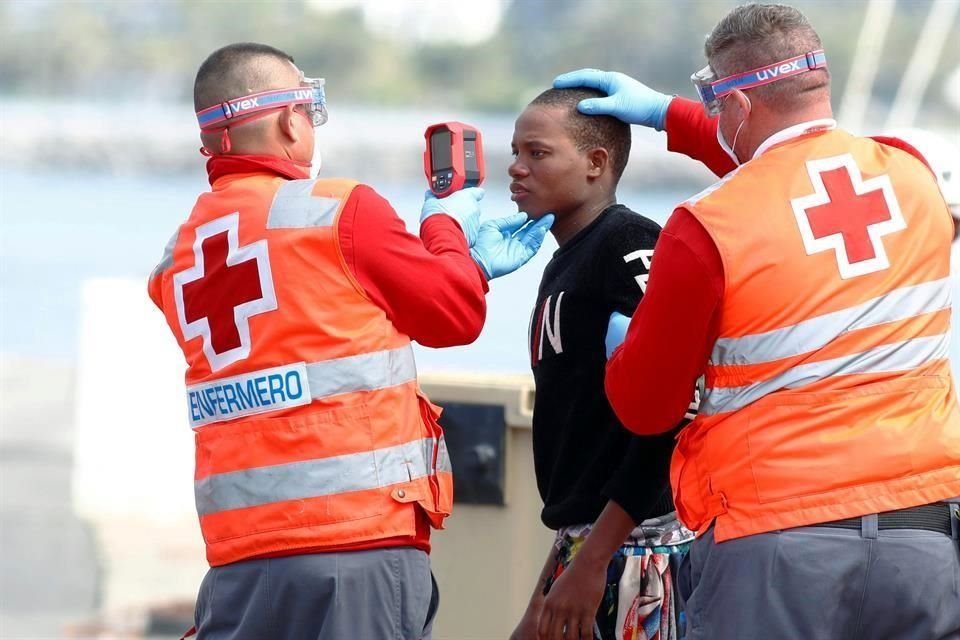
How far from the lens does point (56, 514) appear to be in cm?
919

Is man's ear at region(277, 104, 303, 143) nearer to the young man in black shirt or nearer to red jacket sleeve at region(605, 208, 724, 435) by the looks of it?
the young man in black shirt

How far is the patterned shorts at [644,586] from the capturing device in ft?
10.1

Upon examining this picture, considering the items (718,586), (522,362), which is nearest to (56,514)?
(522,362)

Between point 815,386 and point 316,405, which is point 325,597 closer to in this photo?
point 316,405

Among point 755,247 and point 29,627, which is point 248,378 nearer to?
point 755,247

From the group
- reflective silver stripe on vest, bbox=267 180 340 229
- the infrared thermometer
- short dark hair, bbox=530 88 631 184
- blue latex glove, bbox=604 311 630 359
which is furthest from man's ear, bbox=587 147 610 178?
reflective silver stripe on vest, bbox=267 180 340 229

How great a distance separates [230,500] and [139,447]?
422cm

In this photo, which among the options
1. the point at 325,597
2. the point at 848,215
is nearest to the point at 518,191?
the point at 848,215

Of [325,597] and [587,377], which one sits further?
[587,377]

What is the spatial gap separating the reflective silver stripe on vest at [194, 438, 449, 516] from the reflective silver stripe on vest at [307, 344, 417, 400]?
128 mm

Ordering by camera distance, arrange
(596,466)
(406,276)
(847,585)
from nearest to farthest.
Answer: (847,585) < (406,276) < (596,466)

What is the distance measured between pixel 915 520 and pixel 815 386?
29 cm

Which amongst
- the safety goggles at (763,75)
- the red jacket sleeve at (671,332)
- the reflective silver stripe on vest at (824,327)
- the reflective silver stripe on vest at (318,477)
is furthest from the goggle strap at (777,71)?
the reflective silver stripe on vest at (318,477)

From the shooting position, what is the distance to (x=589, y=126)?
336 centimetres
